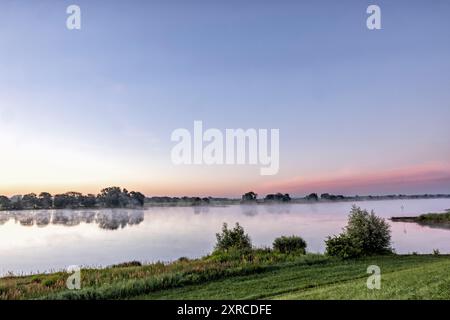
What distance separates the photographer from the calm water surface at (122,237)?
99.9 ft

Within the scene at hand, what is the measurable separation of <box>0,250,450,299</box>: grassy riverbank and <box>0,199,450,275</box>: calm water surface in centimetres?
632

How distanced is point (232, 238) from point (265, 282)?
12.4 meters

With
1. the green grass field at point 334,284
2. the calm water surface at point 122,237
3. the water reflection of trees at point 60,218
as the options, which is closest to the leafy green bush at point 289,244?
the calm water surface at point 122,237

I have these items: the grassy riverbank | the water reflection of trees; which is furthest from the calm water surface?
the grassy riverbank

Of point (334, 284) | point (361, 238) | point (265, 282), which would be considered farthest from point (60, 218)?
point (334, 284)

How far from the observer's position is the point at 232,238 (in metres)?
26.3

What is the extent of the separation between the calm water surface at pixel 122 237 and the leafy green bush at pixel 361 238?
3.48 feet

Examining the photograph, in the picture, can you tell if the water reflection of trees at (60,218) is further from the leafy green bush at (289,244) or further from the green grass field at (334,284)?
the green grass field at (334,284)

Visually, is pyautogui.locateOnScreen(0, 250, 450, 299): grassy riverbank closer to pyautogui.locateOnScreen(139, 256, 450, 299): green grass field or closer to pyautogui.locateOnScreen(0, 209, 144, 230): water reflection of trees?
pyautogui.locateOnScreen(139, 256, 450, 299): green grass field

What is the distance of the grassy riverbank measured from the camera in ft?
32.9

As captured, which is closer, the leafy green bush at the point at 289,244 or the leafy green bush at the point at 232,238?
the leafy green bush at the point at 289,244
